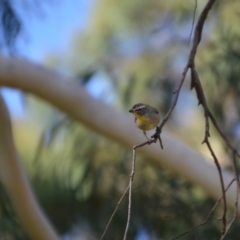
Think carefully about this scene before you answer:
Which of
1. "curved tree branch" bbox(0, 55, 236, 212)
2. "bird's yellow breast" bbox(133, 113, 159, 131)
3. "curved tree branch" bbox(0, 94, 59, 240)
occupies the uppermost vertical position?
"curved tree branch" bbox(0, 55, 236, 212)

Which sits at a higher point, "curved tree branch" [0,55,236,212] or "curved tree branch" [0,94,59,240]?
"curved tree branch" [0,55,236,212]

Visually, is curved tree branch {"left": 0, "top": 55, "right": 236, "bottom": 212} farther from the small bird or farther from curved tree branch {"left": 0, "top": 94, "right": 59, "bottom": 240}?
the small bird

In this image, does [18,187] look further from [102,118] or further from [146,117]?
[146,117]

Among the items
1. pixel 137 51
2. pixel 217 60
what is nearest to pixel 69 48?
pixel 137 51

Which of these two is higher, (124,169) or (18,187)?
(124,169)

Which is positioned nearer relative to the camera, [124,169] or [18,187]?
[18,187]

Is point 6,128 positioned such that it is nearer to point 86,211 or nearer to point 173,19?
point 86,211

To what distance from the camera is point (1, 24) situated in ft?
6.86

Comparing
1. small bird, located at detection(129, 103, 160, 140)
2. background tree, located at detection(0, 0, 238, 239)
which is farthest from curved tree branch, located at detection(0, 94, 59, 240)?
small bird, located at detection(129, 103, 160, 140)

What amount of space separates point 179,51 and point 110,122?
36.1 inches

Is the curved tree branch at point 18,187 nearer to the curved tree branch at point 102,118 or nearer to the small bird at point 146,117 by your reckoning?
the curved tree branch at point 102,118

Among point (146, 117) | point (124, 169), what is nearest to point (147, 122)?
point (146, 117)

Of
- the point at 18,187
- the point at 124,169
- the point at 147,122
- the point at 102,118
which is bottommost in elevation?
the point at 147,122

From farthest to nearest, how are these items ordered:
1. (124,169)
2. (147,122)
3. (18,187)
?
(124,169)
(18,187)
(147,122)
